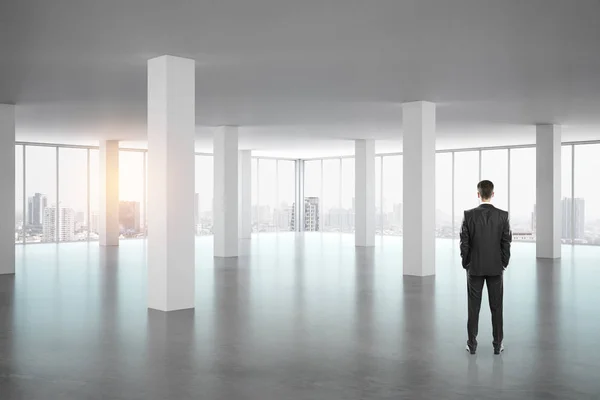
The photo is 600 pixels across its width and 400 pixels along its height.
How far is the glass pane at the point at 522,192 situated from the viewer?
29.5 metres

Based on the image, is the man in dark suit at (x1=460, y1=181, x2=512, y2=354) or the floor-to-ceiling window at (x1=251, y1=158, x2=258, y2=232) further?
the floor-to-ceiling window at (x1=251, y1=158, x2=258, y2=232)

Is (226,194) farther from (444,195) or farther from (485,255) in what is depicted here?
(444,195)

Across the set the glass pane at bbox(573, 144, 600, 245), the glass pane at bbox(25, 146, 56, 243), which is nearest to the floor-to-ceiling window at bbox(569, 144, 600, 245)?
the glass pane at bbox(573, 144, 600, 245)

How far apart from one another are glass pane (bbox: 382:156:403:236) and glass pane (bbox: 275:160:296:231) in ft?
20.5

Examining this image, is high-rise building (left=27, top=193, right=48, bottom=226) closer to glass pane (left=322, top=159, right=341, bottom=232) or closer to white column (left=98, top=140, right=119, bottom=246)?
white column (left=98, top=140, right=119, bottom=246)

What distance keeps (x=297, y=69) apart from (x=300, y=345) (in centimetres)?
587

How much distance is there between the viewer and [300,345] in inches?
321

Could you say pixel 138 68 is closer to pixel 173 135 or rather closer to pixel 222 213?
pixel 173 135

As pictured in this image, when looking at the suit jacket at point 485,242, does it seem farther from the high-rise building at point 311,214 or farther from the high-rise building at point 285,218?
the high-rise building at point 311,214

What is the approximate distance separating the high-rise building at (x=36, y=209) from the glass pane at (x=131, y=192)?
388 centimetres

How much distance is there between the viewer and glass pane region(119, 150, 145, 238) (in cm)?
3184

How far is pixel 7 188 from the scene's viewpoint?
1678 centimetres

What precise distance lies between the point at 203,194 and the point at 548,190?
1912 centimetres

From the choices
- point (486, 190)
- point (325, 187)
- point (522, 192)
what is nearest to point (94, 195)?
point (325, 187)
